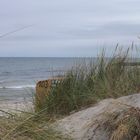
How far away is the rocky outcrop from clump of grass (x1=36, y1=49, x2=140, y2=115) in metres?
0.89

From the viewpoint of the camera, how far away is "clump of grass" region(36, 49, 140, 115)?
861 centimetres

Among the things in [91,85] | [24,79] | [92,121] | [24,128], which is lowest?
[24,79]

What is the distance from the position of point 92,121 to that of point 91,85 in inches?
87.3

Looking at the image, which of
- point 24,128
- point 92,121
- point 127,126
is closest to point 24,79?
point 92,121

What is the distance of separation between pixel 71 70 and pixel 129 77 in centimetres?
101

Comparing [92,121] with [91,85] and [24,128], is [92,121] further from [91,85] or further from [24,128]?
[91,85]

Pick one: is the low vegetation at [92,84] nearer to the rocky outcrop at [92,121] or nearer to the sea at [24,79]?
the sea at [24,79]

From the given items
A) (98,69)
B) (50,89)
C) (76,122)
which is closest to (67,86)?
(50,89)

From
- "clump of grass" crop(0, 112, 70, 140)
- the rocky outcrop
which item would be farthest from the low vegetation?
"clump of grass" crop(0, 112, 70, 140)

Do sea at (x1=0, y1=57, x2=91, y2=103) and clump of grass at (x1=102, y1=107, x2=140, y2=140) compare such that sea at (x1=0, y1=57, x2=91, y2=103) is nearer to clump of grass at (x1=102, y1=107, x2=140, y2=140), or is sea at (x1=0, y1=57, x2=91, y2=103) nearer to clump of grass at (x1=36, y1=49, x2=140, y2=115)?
clump of grass at (x1=36, y1=49, x2=140, y2=115)

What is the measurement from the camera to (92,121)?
682cm

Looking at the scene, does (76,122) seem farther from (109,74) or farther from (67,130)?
(109,74)

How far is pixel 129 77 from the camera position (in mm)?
9094

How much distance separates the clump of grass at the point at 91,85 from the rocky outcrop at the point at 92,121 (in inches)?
35.0
